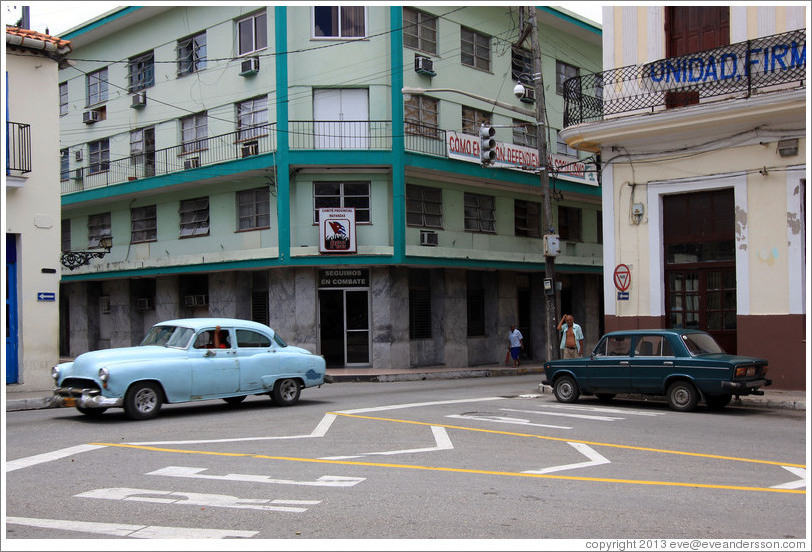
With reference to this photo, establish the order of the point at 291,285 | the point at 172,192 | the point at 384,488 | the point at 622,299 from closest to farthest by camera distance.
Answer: the point at 384,488
the point at 622,299
the point at 291,285
the point at 172,192

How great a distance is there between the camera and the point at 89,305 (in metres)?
36.4

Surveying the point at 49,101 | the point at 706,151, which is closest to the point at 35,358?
the point at 49,101

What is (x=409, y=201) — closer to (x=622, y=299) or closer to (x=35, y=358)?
(x=622, y=299)

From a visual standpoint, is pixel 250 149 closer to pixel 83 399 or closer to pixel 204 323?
pixel 204 323

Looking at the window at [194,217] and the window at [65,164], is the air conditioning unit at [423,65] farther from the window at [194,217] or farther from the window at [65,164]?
the window at [65,164]

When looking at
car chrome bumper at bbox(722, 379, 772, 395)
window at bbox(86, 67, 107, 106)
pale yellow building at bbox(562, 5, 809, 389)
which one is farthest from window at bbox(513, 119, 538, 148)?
car chrome bumper at bbox(722, 379, 772, 395)

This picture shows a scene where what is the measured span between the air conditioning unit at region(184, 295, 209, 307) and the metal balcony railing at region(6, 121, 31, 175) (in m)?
12.4

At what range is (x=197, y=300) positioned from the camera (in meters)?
31.3

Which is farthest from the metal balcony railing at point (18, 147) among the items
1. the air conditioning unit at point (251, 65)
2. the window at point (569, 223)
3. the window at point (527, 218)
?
the window at point (569, 223)

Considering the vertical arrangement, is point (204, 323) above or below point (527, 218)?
below

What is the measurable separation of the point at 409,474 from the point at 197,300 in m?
23.9

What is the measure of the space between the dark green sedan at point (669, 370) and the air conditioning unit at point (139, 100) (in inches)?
891

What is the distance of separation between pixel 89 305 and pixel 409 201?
17.4 metres

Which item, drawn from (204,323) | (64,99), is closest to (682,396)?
(204,323)
